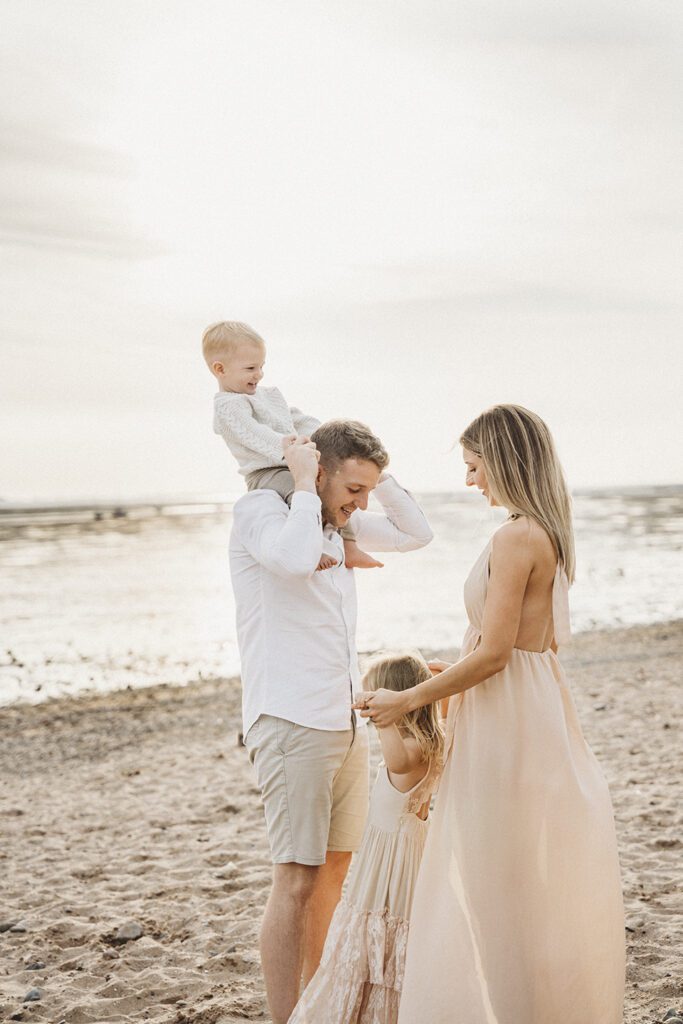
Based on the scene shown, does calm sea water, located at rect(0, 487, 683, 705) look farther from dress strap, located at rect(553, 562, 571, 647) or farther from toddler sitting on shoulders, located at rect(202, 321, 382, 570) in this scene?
toddler sitting on shoulders, located at rect(202, 321, 382, 570)

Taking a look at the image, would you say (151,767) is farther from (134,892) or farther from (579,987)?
(579,987)

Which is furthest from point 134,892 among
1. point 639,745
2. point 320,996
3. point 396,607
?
point 396,607

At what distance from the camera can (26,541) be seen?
111ft

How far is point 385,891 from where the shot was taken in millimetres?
3139

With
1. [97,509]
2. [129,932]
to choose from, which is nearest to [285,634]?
[129,932]

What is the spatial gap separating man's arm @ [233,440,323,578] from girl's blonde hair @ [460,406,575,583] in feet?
1.87

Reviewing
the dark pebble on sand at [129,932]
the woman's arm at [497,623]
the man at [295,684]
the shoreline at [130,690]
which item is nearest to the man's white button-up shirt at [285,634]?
the man at [295,684]

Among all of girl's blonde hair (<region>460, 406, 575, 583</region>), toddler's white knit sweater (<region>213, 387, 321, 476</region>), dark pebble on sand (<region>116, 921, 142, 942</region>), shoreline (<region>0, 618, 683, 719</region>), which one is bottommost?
dark pebble on sand (<region>116, 921, 142, 942</region>)

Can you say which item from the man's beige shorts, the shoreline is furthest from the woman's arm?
the shoreline

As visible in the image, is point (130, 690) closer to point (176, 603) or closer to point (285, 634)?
point (176, 603)

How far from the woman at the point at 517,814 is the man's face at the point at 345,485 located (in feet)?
1.25

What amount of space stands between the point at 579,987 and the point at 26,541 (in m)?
33.3

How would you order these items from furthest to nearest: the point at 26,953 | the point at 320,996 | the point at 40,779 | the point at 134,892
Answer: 1. the point at 40,779
2. the point at 134,892
3. the point at 26,953
4. the point at 320,996

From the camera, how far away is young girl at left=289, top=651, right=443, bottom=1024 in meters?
3.11
